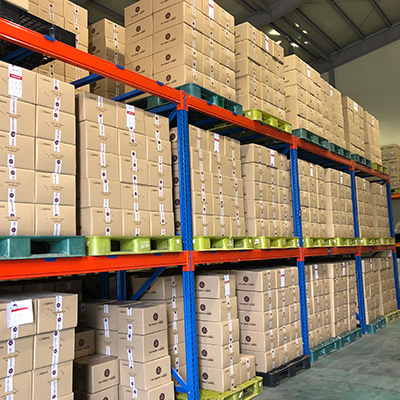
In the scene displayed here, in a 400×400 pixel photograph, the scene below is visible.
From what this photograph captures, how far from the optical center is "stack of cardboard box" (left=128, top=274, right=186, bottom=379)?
4.39 m

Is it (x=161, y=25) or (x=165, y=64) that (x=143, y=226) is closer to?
(x=165, y=64)

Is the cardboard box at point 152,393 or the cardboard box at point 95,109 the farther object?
the cardboard box at point 152,393

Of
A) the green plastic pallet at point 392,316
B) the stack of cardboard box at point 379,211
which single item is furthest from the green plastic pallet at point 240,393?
the stack of cardboard box at point 379,211

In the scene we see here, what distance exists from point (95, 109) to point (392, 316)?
818 cm

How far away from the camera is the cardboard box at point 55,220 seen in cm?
313

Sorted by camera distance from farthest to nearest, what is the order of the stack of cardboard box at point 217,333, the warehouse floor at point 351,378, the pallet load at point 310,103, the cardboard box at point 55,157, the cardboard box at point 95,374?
the pallet load at point 310,103
the warehouse floor at point 351,378
the stack of cardboard box at point 217,333
the cardboard box at point 95,374
the cardboard box at point 55,157

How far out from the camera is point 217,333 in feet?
15.2

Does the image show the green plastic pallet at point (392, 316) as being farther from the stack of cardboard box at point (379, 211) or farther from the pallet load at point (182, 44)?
the pallet load at point (182, 44)

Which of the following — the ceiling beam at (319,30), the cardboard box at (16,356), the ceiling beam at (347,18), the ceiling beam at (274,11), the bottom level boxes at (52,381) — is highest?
the ceiling beam at (347,18)

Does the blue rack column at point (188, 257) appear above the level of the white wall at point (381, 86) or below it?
below

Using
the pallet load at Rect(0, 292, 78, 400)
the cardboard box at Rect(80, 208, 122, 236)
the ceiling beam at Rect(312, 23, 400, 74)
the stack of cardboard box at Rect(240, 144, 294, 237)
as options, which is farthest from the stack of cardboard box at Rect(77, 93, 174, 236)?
the ceiling beam at Rect(312, 23, 400, 74)

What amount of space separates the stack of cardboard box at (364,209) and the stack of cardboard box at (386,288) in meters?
0.84

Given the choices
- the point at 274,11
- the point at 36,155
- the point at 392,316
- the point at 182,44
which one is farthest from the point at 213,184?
the point at 274,11

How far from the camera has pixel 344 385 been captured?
5121 mm
